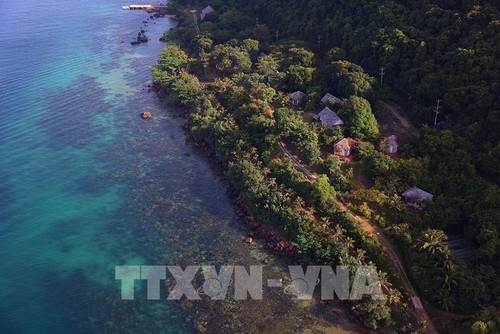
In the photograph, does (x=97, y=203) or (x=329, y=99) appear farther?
(x=329, y=99)

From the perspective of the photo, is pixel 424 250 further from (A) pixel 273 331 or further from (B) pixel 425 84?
(B) pixel 425 84

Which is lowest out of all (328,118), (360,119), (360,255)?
(360,255)

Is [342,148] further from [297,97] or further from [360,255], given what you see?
[360,255]

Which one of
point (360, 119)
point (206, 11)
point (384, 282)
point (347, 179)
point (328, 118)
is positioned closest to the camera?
point (384, 282)

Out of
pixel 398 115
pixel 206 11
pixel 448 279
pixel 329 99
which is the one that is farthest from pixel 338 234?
pixel 206 11

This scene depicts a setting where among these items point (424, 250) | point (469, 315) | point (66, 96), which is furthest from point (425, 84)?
point (66, 96)

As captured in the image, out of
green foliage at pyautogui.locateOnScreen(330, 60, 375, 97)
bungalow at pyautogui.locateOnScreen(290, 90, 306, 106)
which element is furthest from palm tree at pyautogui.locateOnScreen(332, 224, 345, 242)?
bungalow at pyautogui.locateOnScreen(290, 90, 306, 106)

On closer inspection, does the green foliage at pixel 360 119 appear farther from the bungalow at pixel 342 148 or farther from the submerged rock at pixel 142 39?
the submerged rock at pixel 142 39
